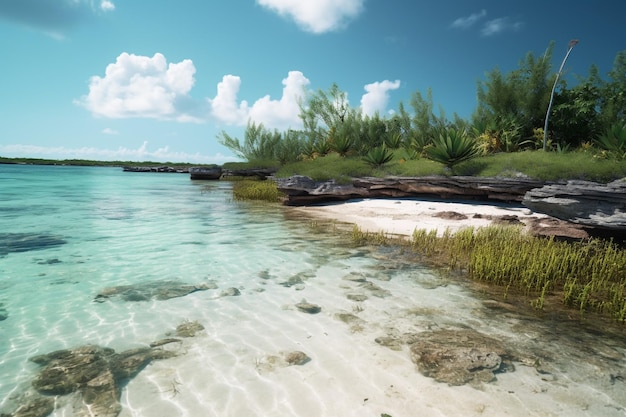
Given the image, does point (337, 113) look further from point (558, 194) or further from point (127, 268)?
point (127, 268)

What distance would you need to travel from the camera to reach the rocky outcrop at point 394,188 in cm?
1318

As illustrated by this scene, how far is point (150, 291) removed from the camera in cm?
482

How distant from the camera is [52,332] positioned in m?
3.61

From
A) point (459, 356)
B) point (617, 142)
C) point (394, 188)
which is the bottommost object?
point (459, 356)

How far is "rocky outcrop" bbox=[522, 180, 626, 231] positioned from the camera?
22.6 ft

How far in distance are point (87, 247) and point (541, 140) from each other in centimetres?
2455

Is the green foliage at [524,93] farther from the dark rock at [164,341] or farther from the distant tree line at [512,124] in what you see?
the dark rock at [164,341]

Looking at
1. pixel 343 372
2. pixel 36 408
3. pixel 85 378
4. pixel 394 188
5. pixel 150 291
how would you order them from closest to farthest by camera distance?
pixel 36 408
pixel 85 378
pixel 343 372
pixel 150 291
pixel 394 188

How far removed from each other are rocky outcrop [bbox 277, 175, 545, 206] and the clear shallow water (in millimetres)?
8322

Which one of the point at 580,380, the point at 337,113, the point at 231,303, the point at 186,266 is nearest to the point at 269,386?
the point at 231,303

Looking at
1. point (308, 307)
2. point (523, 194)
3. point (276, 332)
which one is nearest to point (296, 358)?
point (276, 332)

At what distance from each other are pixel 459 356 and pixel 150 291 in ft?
13.3

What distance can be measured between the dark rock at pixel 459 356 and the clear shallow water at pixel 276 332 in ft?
0.38

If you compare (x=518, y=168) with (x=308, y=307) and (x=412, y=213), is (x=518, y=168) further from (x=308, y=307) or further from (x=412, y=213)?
(x=308, y=307)
